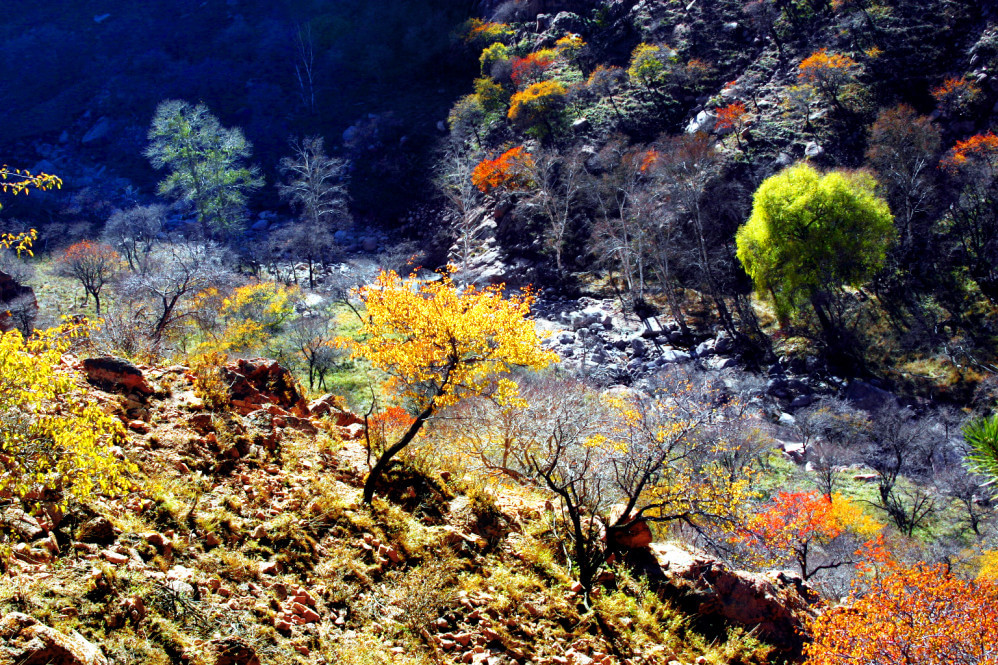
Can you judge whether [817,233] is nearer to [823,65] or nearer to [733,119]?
[733,119]

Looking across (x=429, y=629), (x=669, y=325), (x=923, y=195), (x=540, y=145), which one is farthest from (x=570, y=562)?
(x=540, y=145)

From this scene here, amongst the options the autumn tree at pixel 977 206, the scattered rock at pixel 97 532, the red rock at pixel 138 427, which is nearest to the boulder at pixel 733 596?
the scattered rock at pixel 97 532

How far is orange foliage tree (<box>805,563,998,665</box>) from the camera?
6895 millimetres

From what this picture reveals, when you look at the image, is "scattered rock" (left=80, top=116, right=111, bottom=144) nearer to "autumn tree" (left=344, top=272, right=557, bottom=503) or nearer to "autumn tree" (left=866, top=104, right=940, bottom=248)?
"autumn tree" (left=344, top=272, right=557, bottom=503)

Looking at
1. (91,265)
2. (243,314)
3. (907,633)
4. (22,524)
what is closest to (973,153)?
(907,633)

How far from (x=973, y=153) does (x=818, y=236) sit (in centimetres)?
992

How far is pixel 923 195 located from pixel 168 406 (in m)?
32.5

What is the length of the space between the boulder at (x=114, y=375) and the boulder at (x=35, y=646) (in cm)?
506

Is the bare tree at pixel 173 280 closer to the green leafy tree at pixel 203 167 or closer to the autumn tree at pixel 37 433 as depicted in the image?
the green leafy tree at pixel 203 167

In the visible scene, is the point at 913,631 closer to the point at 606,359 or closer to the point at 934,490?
the point at 934,490

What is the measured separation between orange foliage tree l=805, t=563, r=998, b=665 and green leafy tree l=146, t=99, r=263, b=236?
42772mm

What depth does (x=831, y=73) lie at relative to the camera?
33188 mm

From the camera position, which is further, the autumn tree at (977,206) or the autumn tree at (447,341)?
the autumn tree at (977,206)

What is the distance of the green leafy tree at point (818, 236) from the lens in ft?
81.9
